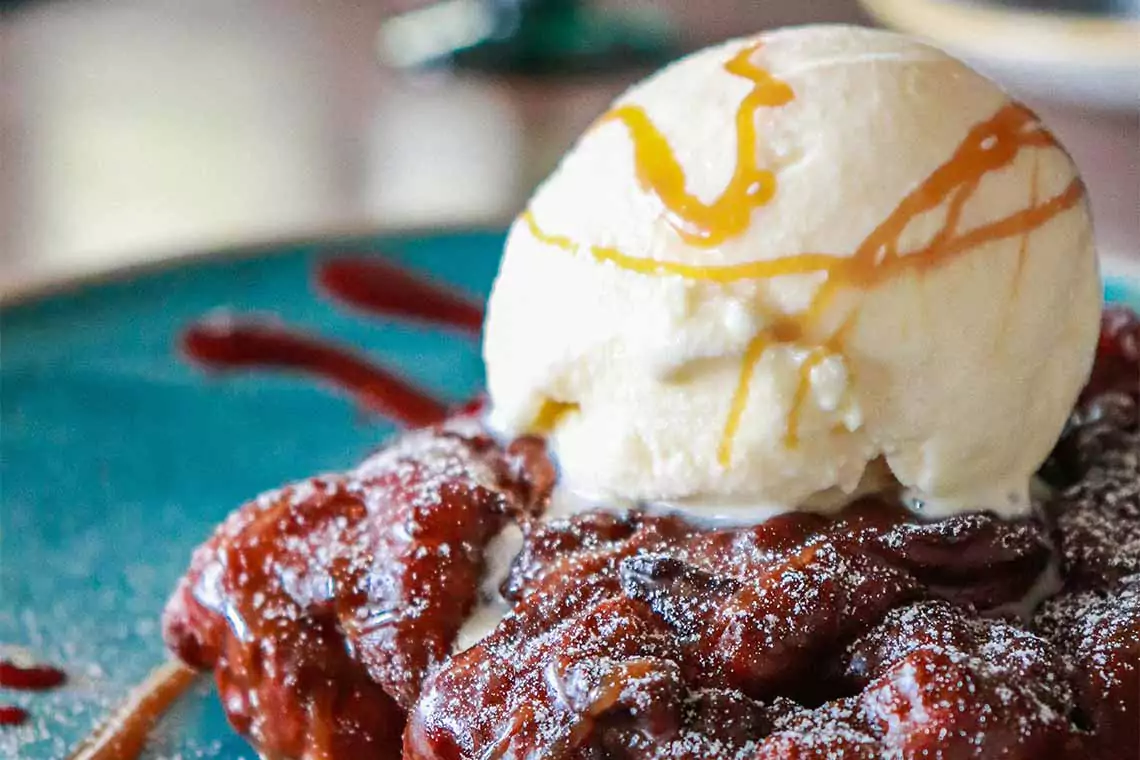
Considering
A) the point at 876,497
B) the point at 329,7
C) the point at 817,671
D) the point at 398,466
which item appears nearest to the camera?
the point at 817,671

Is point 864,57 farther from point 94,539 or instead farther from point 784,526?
point 94,539

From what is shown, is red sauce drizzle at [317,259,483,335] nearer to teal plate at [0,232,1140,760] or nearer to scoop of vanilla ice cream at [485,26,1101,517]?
teal plate at [0,232,1140,760]

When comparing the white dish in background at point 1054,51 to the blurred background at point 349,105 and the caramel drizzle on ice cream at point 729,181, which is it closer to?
the blurred background at point 349,105

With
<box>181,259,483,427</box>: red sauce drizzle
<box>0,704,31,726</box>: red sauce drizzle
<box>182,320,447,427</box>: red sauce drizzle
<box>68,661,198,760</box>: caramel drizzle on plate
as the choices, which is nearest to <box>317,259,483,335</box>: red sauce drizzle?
<box>181,259,483,427</box>: red sauce drizzle

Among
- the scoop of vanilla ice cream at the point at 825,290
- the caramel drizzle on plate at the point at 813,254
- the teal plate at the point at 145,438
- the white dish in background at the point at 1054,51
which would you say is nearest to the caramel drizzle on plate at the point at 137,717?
the teal plate at the point at 145,438

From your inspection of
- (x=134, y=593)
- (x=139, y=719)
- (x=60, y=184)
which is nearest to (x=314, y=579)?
(x=139, y=719)

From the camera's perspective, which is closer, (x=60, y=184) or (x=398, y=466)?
(x=398, y=466)

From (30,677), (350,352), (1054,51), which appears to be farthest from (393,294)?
(1054,51)
